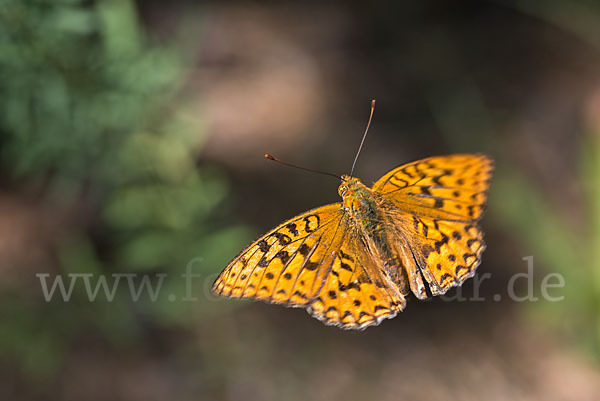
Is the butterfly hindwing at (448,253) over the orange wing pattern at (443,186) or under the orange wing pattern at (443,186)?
under

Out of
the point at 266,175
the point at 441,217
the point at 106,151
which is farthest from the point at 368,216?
the point at 266,175

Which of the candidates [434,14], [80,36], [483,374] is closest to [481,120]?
[434,14]

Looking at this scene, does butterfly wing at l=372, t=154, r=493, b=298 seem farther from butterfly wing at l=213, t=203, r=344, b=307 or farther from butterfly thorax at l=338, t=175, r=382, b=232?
butterfly wing at l=213, t=203, r=344, b=307

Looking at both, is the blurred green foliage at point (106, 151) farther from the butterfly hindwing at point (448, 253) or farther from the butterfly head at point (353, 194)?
the butterfly hindwing at point (448, 253)

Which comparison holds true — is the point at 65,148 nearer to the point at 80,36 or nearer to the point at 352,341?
the point at 80,36

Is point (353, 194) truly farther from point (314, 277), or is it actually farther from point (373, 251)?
point (314, 277)

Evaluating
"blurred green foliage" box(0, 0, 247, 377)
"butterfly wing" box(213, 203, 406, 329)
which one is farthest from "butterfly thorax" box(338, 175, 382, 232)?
"blurred green foliage" box(0, 0, 247, 377)

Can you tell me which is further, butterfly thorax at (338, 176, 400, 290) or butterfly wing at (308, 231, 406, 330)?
A: butterfly thorax at (338, 176, 400, 290)

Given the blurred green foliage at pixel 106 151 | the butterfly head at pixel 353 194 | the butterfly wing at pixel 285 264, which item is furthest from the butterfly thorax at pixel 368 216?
the blurred green foliage at pixel 106 151
